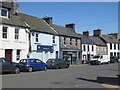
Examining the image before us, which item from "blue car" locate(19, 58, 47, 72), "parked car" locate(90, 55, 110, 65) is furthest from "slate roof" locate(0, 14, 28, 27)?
"parked car" locate(90, 55, 110, 65)

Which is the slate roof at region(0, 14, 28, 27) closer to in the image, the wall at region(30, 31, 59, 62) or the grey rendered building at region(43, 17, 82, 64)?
the wall at region(30, 31, 59, 62)

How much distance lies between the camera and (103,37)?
55.4 m

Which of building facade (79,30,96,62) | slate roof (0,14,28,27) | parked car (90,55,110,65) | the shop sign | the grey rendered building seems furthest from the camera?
building facade (79,30,96,62)

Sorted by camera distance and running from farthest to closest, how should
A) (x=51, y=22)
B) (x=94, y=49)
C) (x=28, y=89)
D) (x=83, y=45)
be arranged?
(x=94, y=49) < (x=83, y=45) < (x=51, y=22) < (x=28, y=89)

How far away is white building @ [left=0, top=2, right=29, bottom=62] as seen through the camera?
933 inches

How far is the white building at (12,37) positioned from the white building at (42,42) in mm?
1500

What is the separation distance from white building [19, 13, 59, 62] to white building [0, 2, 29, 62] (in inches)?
59.1

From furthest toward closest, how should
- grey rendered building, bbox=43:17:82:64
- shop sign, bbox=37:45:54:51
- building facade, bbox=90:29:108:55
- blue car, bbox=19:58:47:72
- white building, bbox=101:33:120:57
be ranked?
white building, bbox=101:33:120:57
building facade, bbox=90:29:108:55
grey rendered building, bbox=43:17:82:64
shop sign, bbox=37:45:54:51
blue car, bbox=19:58:47:72

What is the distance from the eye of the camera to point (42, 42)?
30.3 meters

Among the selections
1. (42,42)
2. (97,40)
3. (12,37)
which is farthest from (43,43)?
(97,40)

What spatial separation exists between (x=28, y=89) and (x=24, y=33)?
18.1 m

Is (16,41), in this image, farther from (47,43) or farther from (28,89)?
(28,89)

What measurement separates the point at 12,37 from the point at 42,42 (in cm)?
647

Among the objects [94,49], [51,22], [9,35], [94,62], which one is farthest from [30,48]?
[94,49]
